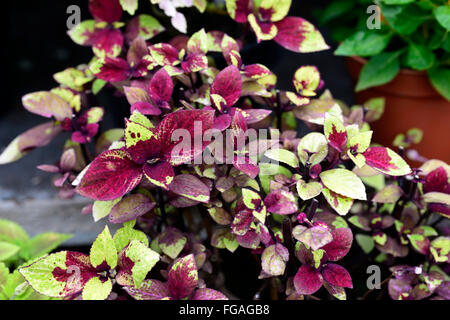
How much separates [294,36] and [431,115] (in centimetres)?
59

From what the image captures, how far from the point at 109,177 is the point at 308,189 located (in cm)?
30

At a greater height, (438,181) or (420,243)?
(438,181)

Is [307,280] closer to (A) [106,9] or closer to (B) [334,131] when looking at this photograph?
(B) [334,131]

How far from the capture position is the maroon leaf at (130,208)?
0.76 metres

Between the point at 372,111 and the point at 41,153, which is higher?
the point at 372,111

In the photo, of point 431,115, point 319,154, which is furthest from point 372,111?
point 319,154

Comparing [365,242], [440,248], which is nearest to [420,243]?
[440,248]

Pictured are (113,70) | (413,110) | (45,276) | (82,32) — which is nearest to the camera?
(45,276)

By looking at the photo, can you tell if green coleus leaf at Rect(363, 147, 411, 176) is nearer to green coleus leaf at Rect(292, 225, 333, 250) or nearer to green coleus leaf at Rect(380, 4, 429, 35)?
green coleus leaf at Rect(292, 225, 333, 250)

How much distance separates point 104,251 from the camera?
2.28 feet

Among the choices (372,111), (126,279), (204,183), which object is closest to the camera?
(126,279)

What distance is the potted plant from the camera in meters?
1.18

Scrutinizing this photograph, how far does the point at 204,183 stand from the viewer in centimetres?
78
